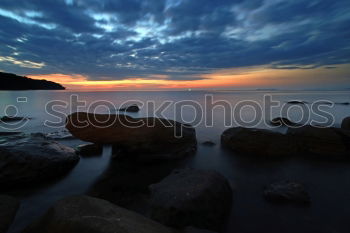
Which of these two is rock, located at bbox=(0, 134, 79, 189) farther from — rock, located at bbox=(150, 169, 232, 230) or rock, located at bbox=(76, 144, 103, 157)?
rock, located at bbox=(150, 169, 232, 230)

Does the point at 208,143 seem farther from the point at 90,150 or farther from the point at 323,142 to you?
the point at 90,150

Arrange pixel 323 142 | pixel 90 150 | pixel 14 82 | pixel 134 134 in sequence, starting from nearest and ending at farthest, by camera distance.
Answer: pixel 134 134
pixel 323 142
pixel 90 150
pixel 14 82

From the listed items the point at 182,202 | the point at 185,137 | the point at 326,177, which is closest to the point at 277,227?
the point at 182,202

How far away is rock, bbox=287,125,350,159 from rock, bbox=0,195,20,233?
1148 cm

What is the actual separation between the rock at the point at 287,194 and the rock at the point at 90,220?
3.77 metres

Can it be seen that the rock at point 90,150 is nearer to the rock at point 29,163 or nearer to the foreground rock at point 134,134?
the foreground rock at point 134,134

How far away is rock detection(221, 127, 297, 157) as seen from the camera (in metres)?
9.77

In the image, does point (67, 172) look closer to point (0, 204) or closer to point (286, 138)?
point (0, 204)

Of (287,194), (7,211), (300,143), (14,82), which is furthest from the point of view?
(14,82)

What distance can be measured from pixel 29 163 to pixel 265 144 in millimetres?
9948

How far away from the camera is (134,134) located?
29.0 feet

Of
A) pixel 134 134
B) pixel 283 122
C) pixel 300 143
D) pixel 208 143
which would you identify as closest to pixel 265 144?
pixel 300 143

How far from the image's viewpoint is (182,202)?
4309mm

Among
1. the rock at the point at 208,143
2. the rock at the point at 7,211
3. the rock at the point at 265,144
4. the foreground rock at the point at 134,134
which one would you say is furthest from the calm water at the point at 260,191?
the rock at the point at 208,143
